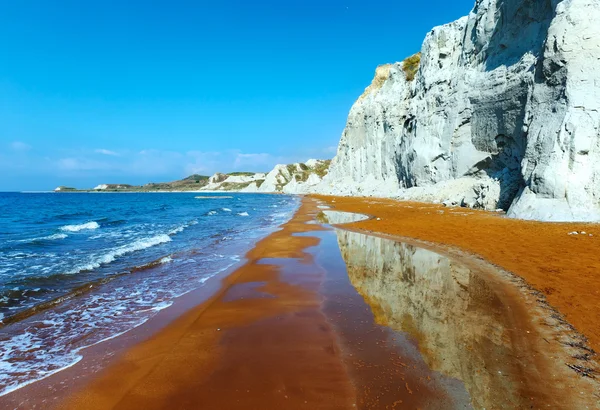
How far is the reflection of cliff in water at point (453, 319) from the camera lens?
13.5ft

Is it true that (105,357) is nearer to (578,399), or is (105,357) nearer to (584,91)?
(578,399)

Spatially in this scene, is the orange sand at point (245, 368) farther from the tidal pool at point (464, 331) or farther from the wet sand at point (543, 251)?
the wet sand at point (543, 251)

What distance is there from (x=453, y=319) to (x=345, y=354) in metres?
2.51

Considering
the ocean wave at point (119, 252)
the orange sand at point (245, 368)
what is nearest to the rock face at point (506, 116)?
the orange sand at point (245, 368)

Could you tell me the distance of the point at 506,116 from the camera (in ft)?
86.9

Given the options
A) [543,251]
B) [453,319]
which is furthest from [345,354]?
[543,251]

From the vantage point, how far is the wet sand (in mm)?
6363

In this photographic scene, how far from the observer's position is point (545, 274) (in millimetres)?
8336

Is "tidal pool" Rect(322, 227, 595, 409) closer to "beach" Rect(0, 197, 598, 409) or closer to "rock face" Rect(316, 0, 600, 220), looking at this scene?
"beach" Rect(0, 197, 598, 409)

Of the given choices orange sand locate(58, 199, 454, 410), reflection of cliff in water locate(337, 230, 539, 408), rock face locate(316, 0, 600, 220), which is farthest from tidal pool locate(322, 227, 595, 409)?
rock face locate(316, 0, 600, 220)

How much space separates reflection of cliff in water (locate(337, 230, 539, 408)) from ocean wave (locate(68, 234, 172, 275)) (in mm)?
9682

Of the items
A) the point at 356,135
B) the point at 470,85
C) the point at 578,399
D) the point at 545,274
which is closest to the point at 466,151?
the point at 470,85

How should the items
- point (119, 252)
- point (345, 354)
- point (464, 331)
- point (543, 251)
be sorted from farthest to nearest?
point (119, 252), point (543, 251), point (464, 331), point (345, 354)

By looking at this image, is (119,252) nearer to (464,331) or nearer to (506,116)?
(464,331)
